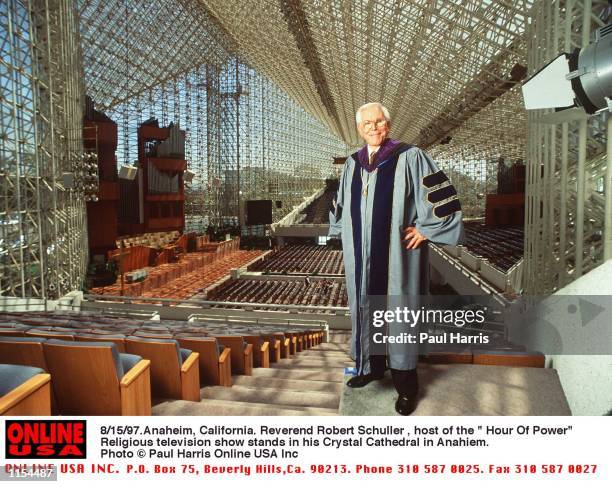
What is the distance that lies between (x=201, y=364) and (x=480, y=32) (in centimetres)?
1466

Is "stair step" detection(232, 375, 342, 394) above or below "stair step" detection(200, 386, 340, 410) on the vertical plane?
below

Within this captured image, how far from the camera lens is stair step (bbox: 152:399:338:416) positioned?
239 centimetres

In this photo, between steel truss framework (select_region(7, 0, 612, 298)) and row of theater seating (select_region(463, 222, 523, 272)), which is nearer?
steel truss framework (select_region(7, 0, 612, 298))

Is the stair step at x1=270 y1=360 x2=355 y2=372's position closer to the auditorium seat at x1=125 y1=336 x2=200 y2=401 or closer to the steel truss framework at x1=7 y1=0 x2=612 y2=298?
the auditorium seat at x1=125 y1=336 x2=200 y2=401

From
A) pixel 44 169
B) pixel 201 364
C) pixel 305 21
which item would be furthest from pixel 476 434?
pixel 305 21

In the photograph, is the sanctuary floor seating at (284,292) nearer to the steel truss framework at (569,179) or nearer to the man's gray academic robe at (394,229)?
the steel truss framework at (569,179)

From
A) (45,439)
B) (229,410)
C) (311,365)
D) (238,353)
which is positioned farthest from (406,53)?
(45,439)

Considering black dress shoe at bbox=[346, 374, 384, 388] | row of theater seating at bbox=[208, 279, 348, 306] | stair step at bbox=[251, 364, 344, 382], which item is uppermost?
black dress shoe at bbox=[346, 374, 384, 388]

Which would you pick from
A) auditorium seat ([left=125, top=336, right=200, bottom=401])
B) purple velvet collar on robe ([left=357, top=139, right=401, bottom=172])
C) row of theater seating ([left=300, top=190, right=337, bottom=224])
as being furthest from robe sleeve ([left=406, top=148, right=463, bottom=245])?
row of theater seating ([left=300, top=190, right=337, bottom=224])

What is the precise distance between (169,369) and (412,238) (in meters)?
1.56

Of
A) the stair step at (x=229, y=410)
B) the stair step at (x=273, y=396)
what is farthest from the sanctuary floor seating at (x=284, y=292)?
the stair step at (x=229, y=410)

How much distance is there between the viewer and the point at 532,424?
2090 millimetres

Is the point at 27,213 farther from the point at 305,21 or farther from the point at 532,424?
the point at 305,21

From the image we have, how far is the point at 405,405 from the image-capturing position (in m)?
2.32
